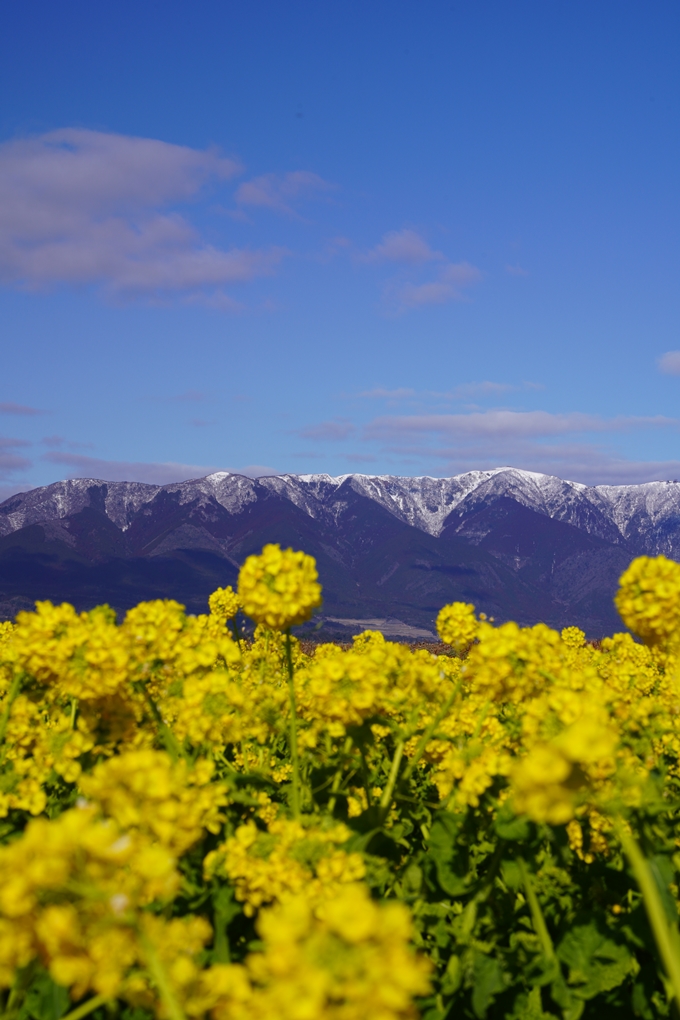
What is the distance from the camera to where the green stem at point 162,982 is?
2.10 meters

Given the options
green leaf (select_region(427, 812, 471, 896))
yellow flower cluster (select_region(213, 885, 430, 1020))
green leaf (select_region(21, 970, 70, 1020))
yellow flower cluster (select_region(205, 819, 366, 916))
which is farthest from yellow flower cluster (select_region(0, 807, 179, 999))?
green leaf (select_region(427, 812, 471, 896))

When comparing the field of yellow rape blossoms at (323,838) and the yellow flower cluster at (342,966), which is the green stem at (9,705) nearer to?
the field of yellow rape blossoms at (323,838)

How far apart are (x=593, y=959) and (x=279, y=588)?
2.64 metres

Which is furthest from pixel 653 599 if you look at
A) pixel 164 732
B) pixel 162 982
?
pixel 162 982

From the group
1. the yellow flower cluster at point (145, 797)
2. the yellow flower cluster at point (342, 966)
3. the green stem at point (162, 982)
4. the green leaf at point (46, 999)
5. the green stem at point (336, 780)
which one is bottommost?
the green leaf at point (46, 999)

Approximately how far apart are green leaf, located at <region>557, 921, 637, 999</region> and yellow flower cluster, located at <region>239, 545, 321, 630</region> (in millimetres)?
2303

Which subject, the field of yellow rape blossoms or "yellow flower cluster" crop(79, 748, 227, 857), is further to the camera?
"yellow flower cluster" crop(79, 748, 227, 857)

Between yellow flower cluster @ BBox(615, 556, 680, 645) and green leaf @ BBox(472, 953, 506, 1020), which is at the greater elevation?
yellow flower cluster @ BBox(615, 556, 680, 645)

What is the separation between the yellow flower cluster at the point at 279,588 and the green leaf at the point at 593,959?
230 cm

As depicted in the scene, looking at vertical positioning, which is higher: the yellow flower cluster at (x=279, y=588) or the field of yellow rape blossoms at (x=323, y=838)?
the yellow flower cluster at (x=279, y=588)

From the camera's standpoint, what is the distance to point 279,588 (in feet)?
15.4

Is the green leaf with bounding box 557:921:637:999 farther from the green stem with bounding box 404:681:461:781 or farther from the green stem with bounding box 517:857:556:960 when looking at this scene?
the green stem with bounding box 404:681:461:781

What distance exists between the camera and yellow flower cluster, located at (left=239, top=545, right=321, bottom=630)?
4.70m

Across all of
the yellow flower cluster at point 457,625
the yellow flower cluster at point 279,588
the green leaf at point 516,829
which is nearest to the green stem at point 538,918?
the green leaf at point 516,829
